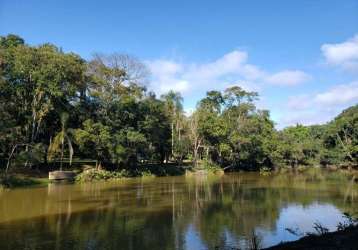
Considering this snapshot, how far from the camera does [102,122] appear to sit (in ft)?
149

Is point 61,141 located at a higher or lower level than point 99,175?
higher

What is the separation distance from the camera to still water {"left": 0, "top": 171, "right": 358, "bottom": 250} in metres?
13.8

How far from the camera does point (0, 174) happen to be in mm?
31656

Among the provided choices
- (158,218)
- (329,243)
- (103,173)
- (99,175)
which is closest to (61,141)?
(99,175)

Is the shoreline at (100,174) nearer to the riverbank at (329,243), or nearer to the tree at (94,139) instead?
the tree at (94,139)

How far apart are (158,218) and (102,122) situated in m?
28.5

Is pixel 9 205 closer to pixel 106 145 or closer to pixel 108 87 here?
pixel 106 145

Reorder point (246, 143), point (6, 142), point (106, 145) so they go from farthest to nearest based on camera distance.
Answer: point (246, 143) < point (106, 145) < point (6, 142)

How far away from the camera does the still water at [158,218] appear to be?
13812 mm

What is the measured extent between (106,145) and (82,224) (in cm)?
2607

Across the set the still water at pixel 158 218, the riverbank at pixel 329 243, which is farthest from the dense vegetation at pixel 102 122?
the riverbank at pixel 329 243

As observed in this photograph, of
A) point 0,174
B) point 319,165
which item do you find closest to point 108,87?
point 0,174

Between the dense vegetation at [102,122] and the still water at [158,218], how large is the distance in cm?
1194

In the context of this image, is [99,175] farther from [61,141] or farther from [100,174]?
[61,141]
